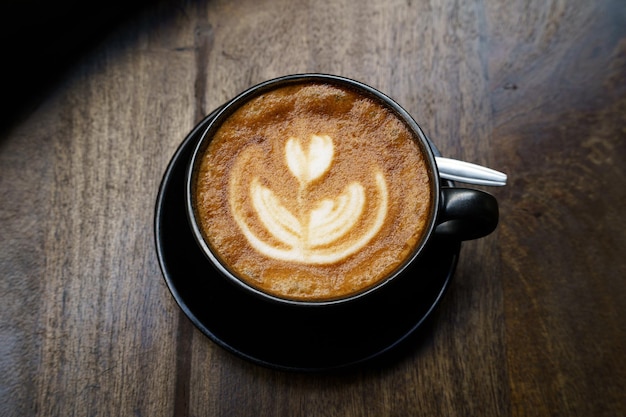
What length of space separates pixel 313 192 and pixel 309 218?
0.05 meters

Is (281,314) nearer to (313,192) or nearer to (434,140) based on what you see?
(313,192)

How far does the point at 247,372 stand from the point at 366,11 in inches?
31.4

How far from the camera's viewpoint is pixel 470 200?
98 cm

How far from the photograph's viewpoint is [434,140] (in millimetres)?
1287

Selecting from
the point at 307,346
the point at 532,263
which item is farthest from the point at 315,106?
the point at 532,263

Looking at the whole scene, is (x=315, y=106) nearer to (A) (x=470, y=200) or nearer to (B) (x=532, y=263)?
(A) (x=470, y=200)

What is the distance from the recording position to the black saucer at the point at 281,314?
1.08 m

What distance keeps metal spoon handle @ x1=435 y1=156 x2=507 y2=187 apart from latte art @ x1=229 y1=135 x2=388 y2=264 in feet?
0.53

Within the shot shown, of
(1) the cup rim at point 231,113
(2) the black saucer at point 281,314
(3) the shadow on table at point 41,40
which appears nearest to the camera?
(1) the cup rim at point 231,113

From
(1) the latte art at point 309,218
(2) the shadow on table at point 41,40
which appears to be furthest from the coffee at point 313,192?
(2) the shadow on table at point 41,40

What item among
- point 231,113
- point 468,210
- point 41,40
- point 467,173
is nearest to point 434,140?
point 467,173

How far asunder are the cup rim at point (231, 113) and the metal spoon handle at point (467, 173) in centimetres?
12

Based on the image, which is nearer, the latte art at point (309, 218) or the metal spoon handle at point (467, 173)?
the latte art at point (309, 218)

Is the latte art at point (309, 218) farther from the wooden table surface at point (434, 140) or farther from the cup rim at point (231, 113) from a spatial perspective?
the wooden table surface at point (434, 140)
